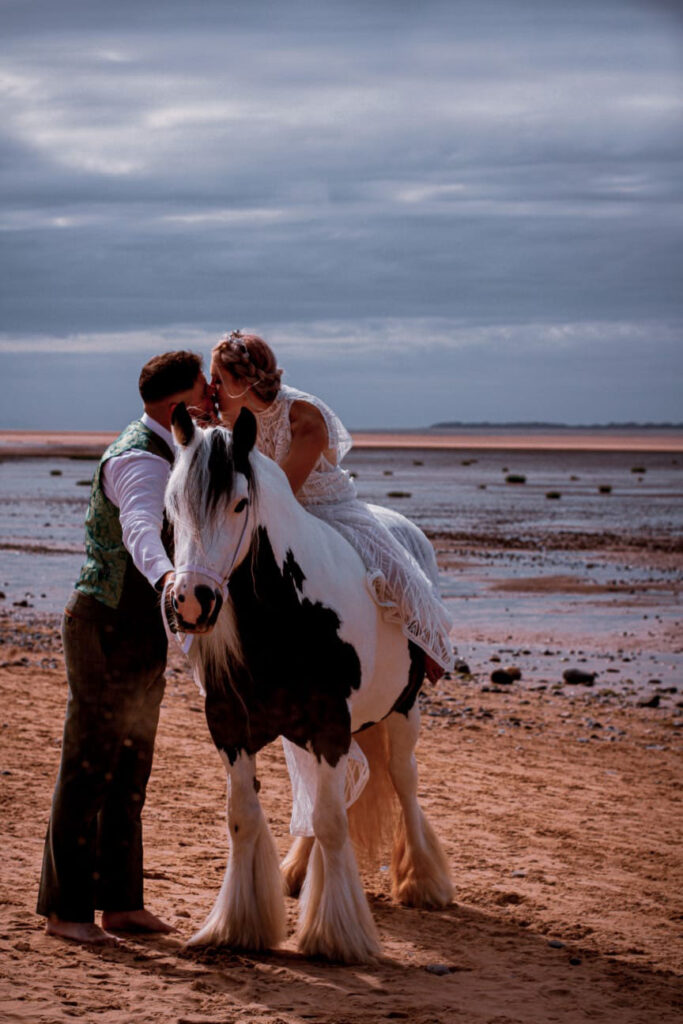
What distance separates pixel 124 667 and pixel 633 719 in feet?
21.0

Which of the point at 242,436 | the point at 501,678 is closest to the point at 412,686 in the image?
the point at 242,436

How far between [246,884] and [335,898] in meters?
0.40

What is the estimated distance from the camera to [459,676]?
11922 millimetres

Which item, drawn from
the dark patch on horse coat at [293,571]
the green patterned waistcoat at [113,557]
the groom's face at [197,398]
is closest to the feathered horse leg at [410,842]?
the dark patch on horse coat at [293,571]

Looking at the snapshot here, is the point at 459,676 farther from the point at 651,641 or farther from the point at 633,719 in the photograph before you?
the point at 651,641

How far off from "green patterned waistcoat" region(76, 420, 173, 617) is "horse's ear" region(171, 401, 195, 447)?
20.9 inches

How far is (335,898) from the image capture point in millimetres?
5078

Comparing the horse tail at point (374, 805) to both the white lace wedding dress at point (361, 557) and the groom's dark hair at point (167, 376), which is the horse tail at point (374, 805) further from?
the groom's dark hair at point (167, 376)

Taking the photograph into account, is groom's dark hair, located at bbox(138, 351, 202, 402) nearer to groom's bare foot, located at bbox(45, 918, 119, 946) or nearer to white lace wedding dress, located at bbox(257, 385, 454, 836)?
white lace wedding dress, located at bbox(257, 385, 454, 836)

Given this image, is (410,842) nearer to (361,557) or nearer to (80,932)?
(361,557)

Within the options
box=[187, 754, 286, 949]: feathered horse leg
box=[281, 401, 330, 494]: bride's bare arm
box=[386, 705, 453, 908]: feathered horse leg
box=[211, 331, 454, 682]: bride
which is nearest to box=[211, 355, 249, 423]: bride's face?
box=[211, 331, 454, 682]: bride

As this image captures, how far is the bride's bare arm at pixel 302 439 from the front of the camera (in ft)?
18.0

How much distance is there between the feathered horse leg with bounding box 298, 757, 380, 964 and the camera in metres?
5.04

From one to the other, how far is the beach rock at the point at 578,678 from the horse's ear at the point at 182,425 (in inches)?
317
